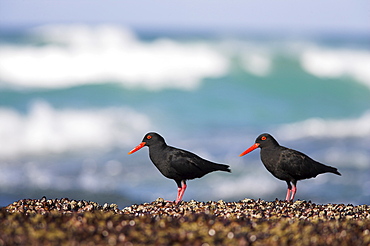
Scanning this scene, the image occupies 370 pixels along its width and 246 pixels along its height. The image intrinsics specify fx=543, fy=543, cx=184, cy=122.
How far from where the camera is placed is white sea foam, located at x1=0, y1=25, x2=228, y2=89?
31.6m

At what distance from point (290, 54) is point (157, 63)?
33.4 feet

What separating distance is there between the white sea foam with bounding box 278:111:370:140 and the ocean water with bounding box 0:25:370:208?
0.30ft

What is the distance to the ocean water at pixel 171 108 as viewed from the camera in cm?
1708

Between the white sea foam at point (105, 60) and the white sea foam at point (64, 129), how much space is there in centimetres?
361

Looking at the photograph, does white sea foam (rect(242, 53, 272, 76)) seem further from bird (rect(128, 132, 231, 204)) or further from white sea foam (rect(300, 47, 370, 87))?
bird (rect(128, 132, 231, 204))

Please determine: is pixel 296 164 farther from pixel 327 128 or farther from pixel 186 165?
pixel 327 128

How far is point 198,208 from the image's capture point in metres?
7.42

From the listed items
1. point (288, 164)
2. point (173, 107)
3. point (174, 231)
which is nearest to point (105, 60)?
point (173, 107)

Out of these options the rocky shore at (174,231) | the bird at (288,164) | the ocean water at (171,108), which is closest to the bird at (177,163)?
the bird at (288,164)

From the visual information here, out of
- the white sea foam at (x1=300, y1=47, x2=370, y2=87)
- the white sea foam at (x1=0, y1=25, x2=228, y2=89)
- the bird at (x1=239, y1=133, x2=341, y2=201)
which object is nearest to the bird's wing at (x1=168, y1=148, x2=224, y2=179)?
the bird at (x1=239, y1=133, x2=341, y2=201)

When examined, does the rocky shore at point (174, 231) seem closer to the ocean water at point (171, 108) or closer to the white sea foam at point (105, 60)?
the ocean water at point (171, 108)

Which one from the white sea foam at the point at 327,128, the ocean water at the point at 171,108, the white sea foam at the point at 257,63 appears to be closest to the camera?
the ocean water at the point at 171,108

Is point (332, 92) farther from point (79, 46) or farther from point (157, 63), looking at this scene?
point (79, 46)

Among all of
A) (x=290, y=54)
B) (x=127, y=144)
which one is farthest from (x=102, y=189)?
(x=290, y=54)
